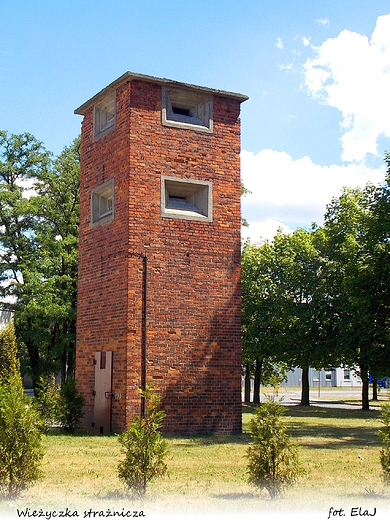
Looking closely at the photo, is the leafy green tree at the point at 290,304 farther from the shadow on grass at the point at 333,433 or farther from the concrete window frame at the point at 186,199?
the concrete window frame at the point at 186,199

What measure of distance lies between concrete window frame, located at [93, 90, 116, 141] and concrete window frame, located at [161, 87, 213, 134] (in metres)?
1.63

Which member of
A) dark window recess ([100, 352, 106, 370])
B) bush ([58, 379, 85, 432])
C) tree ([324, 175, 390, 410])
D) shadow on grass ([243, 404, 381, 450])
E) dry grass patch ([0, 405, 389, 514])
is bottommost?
shadow on grass ([243, 404, 381, 450])

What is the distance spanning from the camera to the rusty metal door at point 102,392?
18047 mm

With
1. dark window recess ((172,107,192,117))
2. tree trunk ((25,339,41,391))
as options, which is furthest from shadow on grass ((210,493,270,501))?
tree trunk ((25,339,41,391))

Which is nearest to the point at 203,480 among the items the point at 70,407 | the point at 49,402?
the point at 70,407

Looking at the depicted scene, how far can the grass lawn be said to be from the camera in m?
9.23

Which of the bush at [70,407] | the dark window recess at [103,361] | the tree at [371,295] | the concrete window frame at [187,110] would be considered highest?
the concrete window frame at [187,110]

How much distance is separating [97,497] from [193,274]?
9.31 meters

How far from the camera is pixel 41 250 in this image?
112 feet

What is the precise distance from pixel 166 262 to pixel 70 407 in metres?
4.61

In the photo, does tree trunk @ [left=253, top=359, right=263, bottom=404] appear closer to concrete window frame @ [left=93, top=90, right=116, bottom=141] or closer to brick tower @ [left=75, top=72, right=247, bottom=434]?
brick tower @ [left=75, top=72, right=247, bottom=434]

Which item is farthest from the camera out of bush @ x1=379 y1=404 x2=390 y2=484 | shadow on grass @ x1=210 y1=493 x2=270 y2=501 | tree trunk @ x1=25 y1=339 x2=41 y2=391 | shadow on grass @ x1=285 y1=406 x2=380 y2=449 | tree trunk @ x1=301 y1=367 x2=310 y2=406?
tree trunk @ x1=301 y1=367 x2=310 y2=406

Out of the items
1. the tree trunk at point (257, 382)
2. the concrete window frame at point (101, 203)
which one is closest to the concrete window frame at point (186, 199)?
the concrete window frame at point (101, 203)

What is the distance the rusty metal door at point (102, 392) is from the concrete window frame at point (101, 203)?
12.1ft
